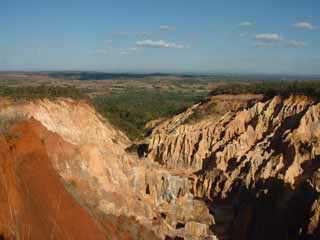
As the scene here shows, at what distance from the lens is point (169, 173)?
37625 mm

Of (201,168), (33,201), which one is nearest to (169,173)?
(201,168)

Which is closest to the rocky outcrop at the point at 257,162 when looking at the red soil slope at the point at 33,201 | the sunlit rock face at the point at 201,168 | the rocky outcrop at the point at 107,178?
the sunlit rock face at the point at 201,168

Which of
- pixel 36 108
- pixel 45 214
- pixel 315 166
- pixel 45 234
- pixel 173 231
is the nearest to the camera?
pixel 45 234

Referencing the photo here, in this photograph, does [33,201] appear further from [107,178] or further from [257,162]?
[257,162]

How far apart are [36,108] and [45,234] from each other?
2861 cm

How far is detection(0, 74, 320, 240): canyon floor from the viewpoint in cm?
1566

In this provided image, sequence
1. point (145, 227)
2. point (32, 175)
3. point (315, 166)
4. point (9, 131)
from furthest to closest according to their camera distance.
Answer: point (315, 166) < point (145, 227) < point (9, 131) < point (32, 175)

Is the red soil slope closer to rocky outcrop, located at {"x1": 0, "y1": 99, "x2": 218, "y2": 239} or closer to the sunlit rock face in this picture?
the sunlit rock face

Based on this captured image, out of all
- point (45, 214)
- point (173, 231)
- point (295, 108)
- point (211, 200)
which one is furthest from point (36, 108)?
point (45, 214)

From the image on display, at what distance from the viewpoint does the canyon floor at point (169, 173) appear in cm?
1566

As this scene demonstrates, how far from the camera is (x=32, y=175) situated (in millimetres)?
15984

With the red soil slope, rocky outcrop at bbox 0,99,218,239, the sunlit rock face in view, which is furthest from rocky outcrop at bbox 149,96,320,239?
the red soil slope

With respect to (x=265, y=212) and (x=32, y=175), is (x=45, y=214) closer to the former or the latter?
(x=32, y=175)

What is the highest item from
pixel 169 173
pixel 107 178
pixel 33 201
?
pixel 33 201
